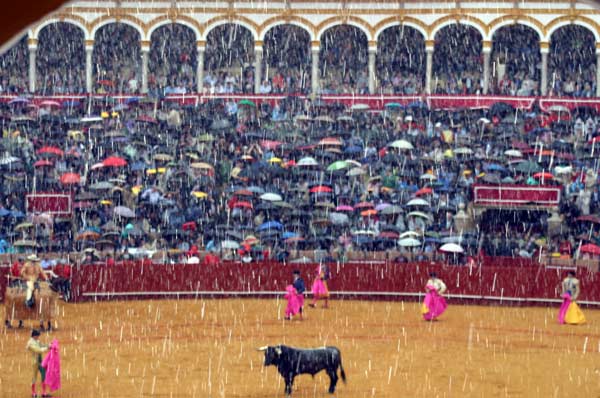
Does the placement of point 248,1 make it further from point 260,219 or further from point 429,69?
point 260,219

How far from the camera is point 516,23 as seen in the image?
40.3m

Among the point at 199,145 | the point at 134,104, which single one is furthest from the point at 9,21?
the point at 134,104

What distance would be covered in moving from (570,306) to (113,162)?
1446cm

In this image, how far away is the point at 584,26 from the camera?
3984 cm

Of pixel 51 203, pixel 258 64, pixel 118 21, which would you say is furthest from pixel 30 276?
pixel 118 21

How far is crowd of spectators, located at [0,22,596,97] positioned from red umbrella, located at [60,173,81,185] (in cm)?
1072

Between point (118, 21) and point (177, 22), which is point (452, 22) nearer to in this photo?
point (177, 22)

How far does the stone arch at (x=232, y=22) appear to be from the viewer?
1609 inches

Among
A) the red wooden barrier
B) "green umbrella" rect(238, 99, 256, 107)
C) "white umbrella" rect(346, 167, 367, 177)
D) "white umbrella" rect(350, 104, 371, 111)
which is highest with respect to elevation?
"green umbrella" rect(238, 99, 256, 107)

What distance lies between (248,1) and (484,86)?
29.1 feet

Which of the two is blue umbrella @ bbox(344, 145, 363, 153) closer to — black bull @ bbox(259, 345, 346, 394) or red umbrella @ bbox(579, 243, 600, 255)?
red umbrella @ bbox(579, 243, 600, 255)

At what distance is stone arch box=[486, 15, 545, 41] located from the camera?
3988 cm

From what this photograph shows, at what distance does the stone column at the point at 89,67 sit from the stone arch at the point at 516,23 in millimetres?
13869

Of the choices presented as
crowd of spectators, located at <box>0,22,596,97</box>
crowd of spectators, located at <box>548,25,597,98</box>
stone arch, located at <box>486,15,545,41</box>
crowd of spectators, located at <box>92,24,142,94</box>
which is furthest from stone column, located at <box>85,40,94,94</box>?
crowd of spectators, located at <box>548,25,597,98</box>
